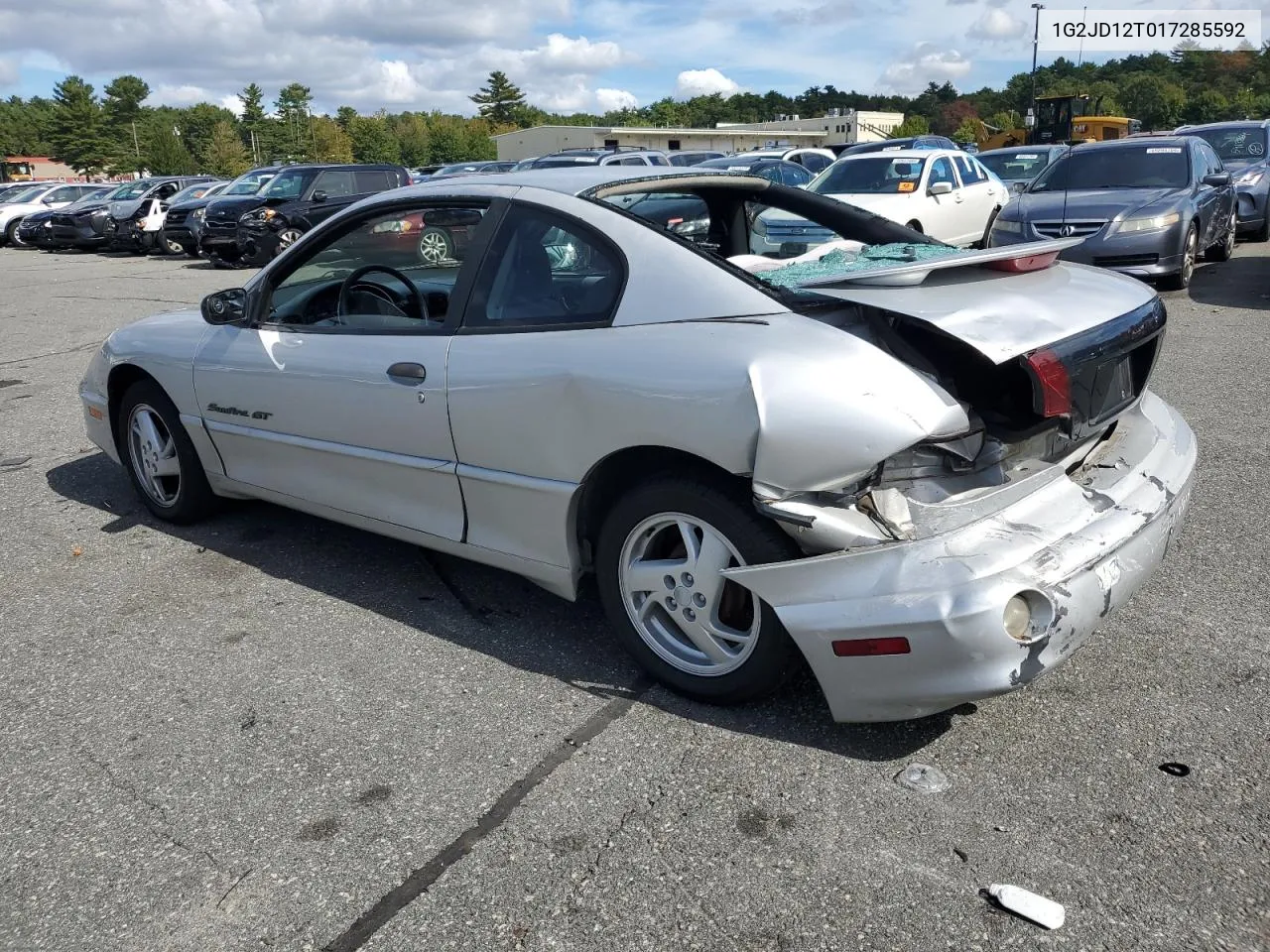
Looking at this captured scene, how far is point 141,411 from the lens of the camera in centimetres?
495

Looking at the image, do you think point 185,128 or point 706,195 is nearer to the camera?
point 706,195

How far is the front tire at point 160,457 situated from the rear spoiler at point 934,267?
3.11 m

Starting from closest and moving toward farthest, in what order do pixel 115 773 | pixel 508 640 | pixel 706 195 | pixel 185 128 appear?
1. pixel 115 773
2. pixel 508 640
3. pixel 706 195
4. pixel 185 128

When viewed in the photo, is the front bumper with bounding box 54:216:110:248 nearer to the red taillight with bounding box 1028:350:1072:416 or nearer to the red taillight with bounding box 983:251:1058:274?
the red taillight with bounding box 983:251:1058:274

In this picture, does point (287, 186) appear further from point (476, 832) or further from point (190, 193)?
point (476, 832)

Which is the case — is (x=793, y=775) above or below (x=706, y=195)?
below

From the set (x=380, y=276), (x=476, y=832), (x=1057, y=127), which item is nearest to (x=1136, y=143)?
(x=380, y=276)

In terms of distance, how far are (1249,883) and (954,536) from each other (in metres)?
1.01

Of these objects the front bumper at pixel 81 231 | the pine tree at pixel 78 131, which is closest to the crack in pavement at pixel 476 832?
the front bumper at pixel 81 231

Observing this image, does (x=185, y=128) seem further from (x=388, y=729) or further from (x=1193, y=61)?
(x=388, y=729)

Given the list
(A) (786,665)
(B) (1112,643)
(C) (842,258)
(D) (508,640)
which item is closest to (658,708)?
(A) (786,665)

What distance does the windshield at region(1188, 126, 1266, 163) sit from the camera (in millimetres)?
15234

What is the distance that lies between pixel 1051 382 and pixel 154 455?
406cm

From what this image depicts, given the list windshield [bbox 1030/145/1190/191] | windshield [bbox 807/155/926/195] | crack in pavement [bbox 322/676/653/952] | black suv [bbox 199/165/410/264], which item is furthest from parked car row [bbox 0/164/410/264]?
crack in pavement [bbox 322/676/653/952]
